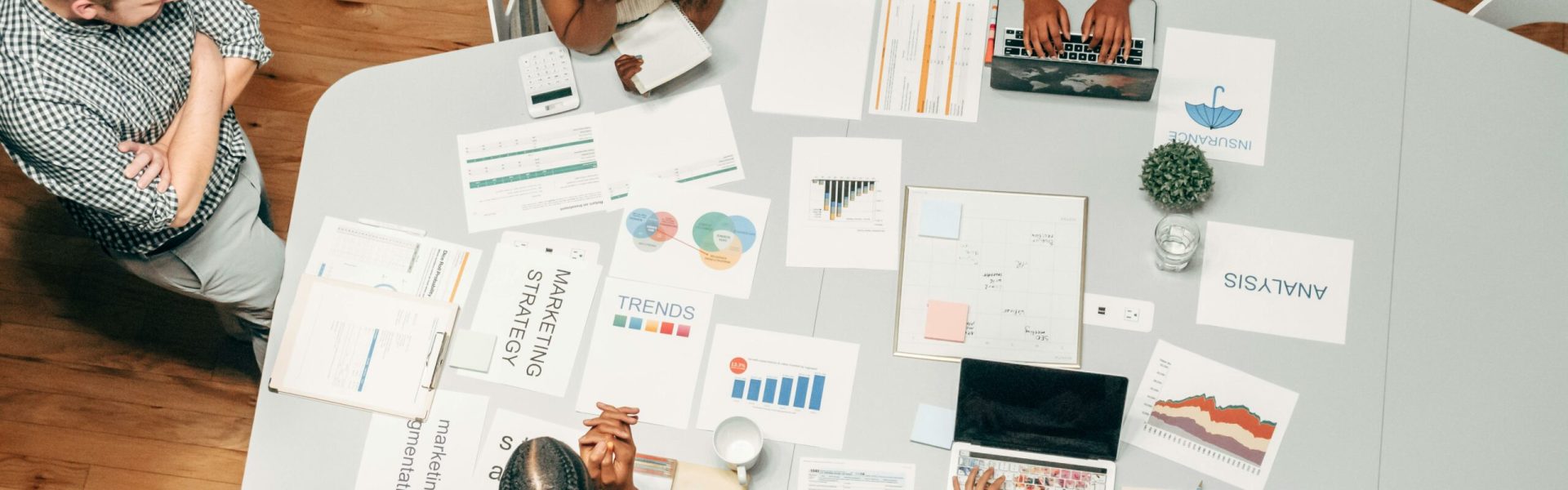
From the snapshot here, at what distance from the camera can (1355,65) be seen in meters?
2.05

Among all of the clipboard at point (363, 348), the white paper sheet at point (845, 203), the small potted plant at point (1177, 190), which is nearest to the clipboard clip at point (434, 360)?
the clipboard at point (363, 348)

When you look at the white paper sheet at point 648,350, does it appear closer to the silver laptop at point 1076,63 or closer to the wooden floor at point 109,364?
the silver laptop at point 1076,63

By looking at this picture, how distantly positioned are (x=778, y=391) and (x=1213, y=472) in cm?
77

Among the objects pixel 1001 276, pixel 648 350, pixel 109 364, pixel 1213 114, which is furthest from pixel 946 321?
pixel 109 364

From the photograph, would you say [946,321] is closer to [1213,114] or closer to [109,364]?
[1213,114]

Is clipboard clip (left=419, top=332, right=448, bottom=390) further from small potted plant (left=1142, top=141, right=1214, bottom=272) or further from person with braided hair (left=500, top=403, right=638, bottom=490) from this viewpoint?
small potted plant (left=1142, top=141, right=1214, bottom=272)

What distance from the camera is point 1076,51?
6.79 feet

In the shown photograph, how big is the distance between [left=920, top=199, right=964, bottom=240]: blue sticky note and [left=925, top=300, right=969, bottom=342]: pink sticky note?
0.13m

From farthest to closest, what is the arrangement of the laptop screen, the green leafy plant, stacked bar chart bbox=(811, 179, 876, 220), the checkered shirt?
stacked bar chart bbox=(811, 179, 876, 220)
the green leafy plant
the laptop screen
the checkered shirt

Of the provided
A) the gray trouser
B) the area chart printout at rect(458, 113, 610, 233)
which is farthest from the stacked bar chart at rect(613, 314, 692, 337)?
the gray trouser

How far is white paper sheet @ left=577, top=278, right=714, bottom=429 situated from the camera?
1.93 metres

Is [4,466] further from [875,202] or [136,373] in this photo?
Result: [875,202]

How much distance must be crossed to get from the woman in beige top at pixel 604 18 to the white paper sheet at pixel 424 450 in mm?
693

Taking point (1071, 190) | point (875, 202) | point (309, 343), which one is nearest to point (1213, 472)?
point (1071, 190)
